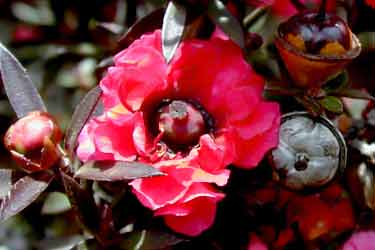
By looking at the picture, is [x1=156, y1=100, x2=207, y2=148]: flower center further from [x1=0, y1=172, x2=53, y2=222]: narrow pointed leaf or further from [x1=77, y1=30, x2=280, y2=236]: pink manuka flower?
[x1=0, y1=172, x2=53, y2=222]: narrow pointed leaf

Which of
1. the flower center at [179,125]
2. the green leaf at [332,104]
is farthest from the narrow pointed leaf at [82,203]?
the green leaf at [332,104]

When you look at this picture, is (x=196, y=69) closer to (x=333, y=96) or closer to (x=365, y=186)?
(x=333, y=96)

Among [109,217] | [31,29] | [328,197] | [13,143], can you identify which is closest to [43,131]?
[13,143]

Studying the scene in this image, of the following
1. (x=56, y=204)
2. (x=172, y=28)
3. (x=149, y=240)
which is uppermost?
(x=172, y=28)

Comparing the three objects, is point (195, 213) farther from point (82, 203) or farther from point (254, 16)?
point (254, 16)

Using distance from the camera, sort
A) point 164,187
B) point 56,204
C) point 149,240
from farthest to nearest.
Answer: point 56,204 → point 149,240 → point 164,187

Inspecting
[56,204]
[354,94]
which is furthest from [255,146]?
[56,204]

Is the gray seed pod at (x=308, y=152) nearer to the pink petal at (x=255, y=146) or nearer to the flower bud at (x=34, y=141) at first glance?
the pink petal at (x=255, y=146)
